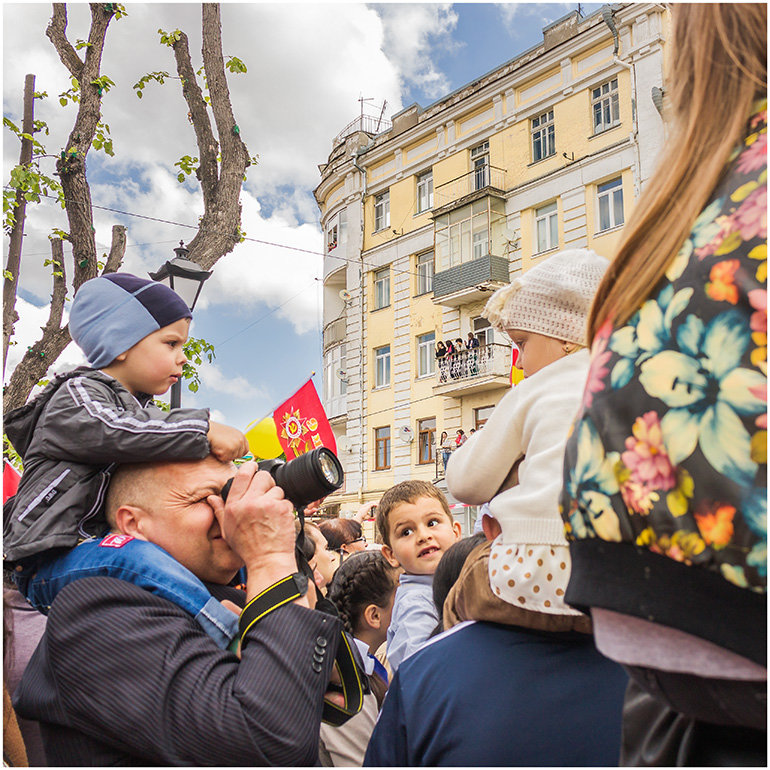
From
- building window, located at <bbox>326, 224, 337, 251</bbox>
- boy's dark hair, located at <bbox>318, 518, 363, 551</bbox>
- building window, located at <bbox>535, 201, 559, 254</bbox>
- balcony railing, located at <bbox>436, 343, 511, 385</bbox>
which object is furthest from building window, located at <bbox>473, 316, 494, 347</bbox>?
boy's dark hair, located at <bbox>318, 518, 363, 551</bbox>

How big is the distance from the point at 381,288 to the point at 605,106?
9470 millimetres

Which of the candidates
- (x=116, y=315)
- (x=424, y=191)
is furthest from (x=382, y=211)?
(x=116, y=315)

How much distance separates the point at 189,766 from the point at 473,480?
3.19ft

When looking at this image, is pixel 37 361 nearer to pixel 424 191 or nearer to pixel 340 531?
pixel 340 531

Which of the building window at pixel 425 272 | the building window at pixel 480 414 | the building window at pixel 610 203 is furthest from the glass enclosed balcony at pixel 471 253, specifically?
the building window at pixel 480 414

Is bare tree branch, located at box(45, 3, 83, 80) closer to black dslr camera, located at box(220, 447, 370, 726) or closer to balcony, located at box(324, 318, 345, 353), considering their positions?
black dslr camera, located at box(220, 447, 370, 726)

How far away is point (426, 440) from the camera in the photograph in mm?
23688

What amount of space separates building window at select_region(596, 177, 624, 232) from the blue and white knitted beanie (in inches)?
716

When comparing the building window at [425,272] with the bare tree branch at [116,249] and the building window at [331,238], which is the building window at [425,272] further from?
the bare tree branch at [116,249]

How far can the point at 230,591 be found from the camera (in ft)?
7.30

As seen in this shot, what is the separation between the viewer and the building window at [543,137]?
2170 centimetres

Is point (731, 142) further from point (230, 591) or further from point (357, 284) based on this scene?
point (357, 284)

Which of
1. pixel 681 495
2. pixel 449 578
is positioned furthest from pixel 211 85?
pixel 681 495

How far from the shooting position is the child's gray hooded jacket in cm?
207
